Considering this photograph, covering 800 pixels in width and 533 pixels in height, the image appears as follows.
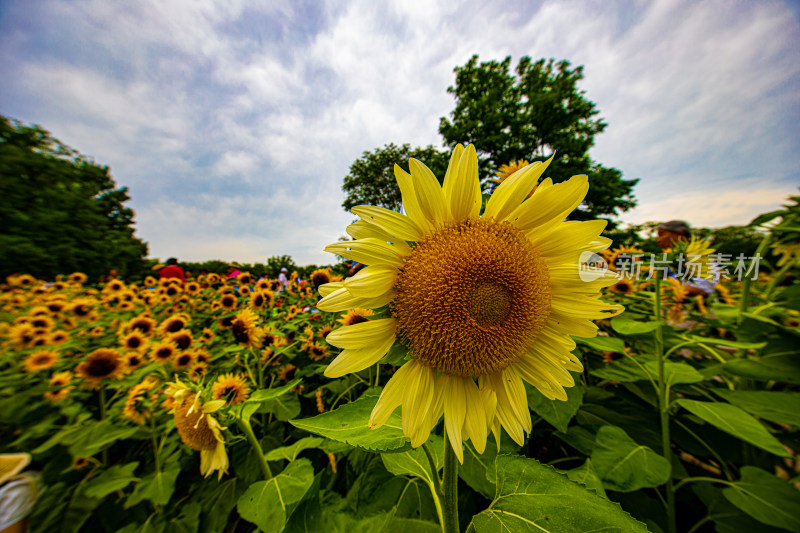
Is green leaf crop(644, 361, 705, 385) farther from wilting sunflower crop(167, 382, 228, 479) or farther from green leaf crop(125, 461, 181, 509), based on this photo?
green leaf crop(125, 461, 181, 509)

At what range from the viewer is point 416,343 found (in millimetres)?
640

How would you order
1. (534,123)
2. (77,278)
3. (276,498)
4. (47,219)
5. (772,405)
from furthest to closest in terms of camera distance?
(534,123) → (47,219) → (77,278) → (772,405) → (276,498)

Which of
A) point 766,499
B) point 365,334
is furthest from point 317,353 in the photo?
point 766,499

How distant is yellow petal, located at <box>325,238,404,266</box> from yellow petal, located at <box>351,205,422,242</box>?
0.11 ft

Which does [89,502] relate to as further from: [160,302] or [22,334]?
[160,302]

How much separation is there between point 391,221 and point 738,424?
149 cm

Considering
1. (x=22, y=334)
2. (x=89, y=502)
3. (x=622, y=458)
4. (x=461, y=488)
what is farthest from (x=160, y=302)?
(x=622, y=458)

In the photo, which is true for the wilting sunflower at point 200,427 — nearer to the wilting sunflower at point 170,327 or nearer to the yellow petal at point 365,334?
the yellow petal at point 365,334

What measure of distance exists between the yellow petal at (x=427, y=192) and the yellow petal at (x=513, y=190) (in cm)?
11

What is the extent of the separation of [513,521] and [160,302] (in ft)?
14.1

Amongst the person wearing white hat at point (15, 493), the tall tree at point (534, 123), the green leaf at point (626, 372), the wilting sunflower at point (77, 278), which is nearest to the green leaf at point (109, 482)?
the person wearing white hat at point (15, 493)

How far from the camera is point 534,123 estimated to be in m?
15.4

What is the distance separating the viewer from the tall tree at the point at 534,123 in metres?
14.6

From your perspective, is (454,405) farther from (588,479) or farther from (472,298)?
(588,479)
